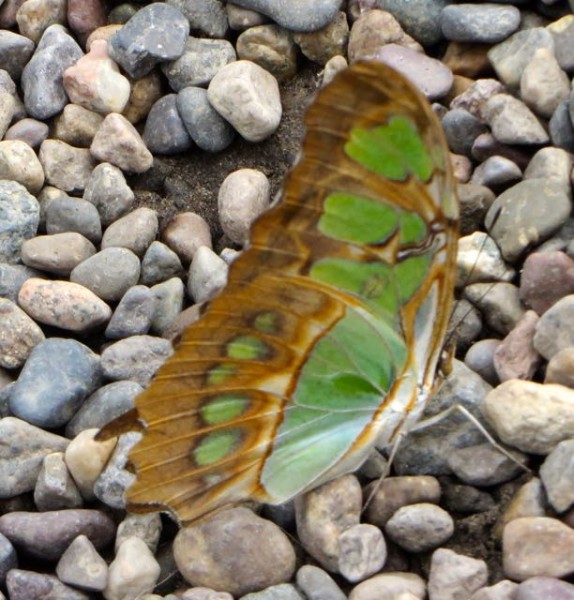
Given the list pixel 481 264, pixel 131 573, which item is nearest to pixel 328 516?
pixel 131 573

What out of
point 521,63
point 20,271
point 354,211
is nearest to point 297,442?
point 354,211

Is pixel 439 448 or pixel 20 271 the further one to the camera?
pixel 20 271

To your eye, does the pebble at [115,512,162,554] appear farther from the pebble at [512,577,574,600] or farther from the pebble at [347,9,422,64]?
the pebble at [347,9,422,64]

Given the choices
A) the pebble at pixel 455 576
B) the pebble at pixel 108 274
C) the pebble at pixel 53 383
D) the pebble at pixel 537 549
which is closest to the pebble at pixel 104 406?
the pebble at pixel 53 383

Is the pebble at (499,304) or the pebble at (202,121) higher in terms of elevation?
the pebble at (202,121)

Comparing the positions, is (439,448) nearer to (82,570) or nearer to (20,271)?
(82,570)

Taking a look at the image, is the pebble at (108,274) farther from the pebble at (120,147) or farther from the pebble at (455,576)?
the pebble at (455,576)
